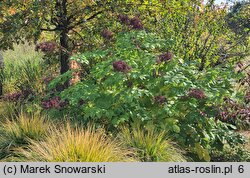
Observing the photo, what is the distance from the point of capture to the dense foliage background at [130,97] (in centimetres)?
518

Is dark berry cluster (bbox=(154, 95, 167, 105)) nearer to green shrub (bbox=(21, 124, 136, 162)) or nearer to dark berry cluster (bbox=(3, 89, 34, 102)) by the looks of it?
green shrub (bbox=(21, 124, 136, 162))

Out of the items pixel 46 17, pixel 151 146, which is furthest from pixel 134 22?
pixel 46 17

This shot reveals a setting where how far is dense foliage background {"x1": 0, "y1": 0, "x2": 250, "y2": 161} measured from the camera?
518cm

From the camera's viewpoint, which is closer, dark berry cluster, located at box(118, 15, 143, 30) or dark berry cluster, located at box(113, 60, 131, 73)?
dark berry cluster, located at box(113, 60, 131, 73)

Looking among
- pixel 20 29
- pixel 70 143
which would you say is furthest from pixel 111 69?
pixel 20 29

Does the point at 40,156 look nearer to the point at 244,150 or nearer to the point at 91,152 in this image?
the point at 91,152

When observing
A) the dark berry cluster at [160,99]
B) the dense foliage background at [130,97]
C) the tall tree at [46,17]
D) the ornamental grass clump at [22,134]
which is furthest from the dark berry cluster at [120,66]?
the tall tree at [46,17]

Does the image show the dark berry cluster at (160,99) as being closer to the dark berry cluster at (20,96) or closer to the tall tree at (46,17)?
the tall tree at (46,17)

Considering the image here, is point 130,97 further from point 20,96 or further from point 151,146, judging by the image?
point 20,96

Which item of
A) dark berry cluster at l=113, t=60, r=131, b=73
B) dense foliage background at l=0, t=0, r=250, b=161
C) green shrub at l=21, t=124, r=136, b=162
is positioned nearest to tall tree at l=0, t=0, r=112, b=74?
dense foliage background at l=0, t=0, r=250, b=161

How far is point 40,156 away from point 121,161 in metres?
0.90

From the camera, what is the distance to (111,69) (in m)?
5.43

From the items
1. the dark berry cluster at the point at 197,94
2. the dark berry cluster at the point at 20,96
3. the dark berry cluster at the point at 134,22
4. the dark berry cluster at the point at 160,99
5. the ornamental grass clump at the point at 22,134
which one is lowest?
the ornamental grass clump at the point at 22,134

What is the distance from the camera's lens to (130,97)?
502 cm
